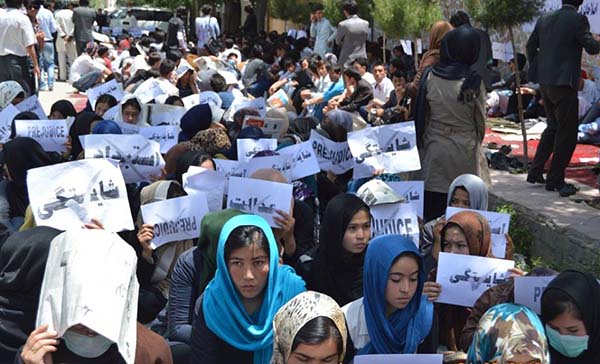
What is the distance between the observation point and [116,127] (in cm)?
821

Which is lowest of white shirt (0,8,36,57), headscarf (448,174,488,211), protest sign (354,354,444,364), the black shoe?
the black shoe

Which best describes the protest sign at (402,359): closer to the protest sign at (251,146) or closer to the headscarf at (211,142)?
the protest sign at (251,146)

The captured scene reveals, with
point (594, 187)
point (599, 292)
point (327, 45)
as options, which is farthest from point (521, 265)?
point (327, 45)

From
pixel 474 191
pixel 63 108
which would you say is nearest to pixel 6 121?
pixel 63 108

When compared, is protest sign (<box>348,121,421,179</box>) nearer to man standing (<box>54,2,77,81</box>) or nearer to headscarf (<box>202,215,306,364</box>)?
headscarf (<box>202,215,306,364</box>)

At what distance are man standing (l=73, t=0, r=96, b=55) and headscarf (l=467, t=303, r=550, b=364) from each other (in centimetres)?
2013

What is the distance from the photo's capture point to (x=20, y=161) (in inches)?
274

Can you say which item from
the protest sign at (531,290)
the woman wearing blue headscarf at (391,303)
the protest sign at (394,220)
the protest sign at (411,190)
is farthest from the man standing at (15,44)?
the protest sign at (531,290)

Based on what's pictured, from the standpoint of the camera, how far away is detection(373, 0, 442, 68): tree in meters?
15.0

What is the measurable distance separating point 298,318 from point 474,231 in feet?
6.18

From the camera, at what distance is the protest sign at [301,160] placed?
7.23 meters

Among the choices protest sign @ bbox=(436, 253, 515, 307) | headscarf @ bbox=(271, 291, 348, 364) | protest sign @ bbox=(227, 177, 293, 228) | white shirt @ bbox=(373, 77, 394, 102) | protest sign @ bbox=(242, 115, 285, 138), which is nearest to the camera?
headscarf @ bbox=(271, 291, 348, 364)

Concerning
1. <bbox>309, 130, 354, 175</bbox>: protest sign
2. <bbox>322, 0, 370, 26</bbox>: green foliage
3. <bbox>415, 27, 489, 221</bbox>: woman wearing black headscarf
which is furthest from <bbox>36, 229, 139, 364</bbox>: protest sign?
<bbox>322, 0, 370, 26</bbox>: green foliage

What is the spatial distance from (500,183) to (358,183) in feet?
9.13
